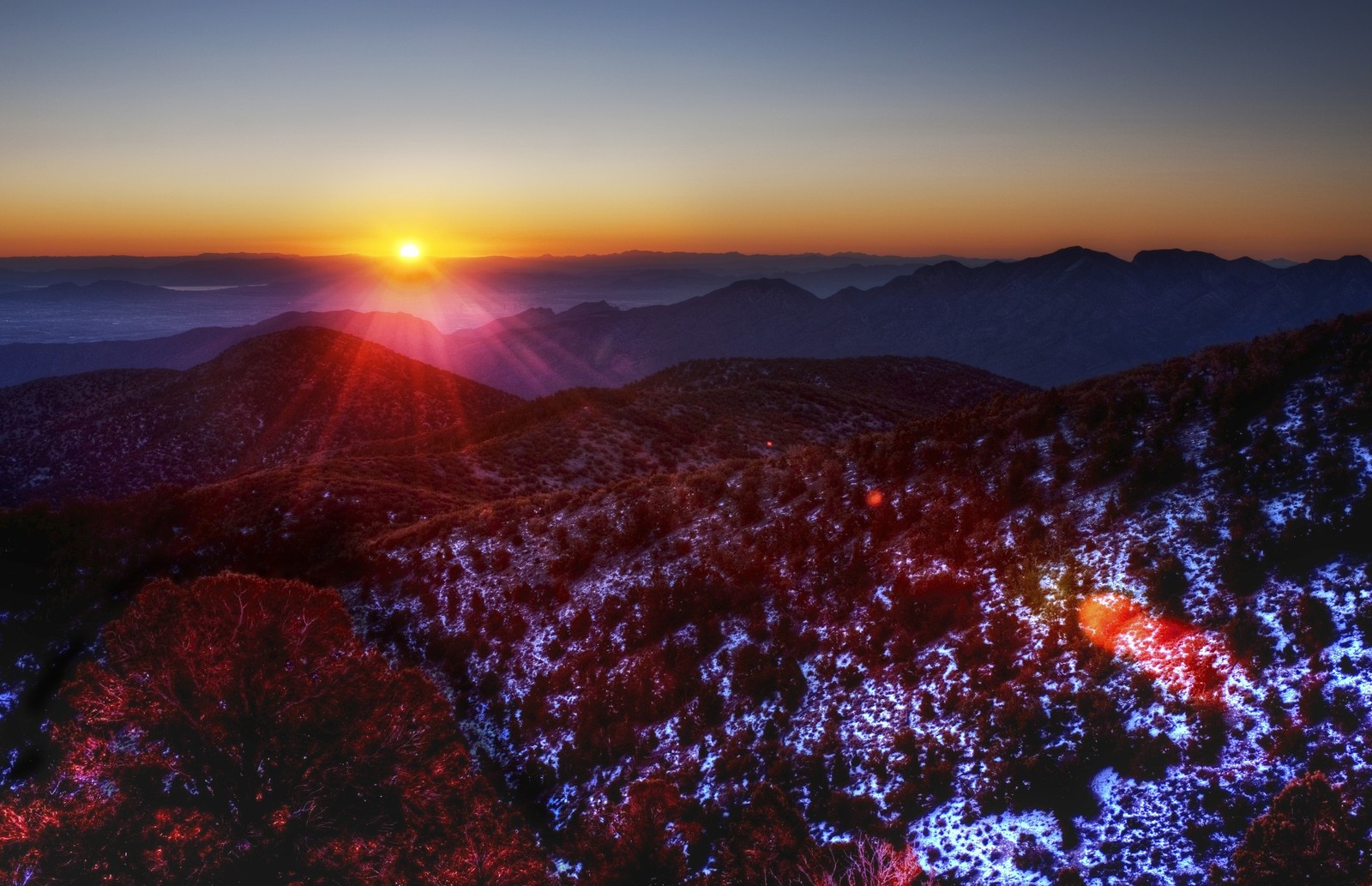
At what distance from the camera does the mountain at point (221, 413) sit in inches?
2591

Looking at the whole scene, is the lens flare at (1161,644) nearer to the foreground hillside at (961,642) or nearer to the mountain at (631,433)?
the foreground hillside at (961,642)

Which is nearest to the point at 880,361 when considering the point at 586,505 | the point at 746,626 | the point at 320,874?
the point at 586,505

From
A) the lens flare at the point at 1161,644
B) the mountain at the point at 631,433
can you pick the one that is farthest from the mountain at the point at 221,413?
the lens flare at the point at 1161,644

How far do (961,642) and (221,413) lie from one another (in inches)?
3218

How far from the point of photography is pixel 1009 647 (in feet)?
50.0

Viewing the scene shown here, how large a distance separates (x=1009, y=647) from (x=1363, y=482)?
Result: 7839 millimetres

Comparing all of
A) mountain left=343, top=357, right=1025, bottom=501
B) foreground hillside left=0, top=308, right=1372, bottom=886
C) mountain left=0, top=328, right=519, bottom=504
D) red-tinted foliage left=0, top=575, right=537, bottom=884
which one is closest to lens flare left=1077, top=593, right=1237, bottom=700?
foreground hillside left=0, top=308, right=1372, bottom=886

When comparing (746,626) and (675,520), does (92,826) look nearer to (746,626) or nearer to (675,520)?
(746,626)

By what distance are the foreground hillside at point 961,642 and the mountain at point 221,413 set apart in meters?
38.2

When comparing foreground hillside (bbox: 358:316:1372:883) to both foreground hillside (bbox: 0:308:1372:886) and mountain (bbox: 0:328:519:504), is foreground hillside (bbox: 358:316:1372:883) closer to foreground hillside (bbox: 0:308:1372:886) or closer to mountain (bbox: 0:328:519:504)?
foreground hillside (bbox: 0:308:1372:886)

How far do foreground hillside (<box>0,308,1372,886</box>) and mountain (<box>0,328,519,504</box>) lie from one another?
3819 cm

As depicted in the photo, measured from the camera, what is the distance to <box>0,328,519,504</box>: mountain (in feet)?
216

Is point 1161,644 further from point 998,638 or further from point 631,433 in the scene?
point 631,433

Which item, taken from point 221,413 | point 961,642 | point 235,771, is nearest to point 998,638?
point 961,642
